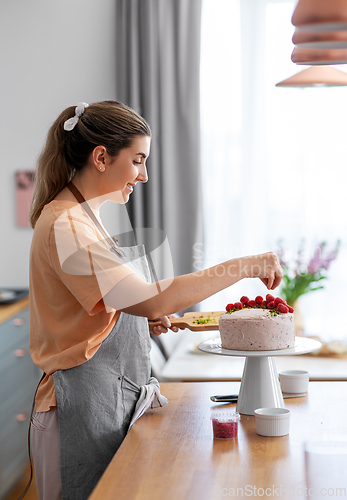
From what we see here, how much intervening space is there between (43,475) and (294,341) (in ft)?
2.51

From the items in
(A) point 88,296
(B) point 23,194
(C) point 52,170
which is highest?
(C) point 52,170

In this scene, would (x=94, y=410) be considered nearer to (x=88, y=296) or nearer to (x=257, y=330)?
(x=88, y=296)

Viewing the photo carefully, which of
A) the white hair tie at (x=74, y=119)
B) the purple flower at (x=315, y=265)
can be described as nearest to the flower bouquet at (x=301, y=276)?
the purple flower at (x=315, y=265)

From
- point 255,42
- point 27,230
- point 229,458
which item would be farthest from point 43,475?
point 255,42

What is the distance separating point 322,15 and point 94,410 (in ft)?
3.65

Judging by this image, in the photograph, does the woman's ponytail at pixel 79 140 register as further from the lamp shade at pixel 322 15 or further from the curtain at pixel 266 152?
the curtain at pixel 266 152

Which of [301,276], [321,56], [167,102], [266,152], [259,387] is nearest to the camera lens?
[259,387]

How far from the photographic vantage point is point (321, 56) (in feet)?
5.43

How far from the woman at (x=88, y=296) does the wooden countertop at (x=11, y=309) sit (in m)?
1.28

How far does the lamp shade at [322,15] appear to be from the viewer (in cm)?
130

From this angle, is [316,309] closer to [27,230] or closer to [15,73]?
[27,230]

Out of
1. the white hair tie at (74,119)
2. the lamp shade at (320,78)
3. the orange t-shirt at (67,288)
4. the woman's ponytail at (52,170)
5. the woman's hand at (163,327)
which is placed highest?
the lamp shade at (320,78)

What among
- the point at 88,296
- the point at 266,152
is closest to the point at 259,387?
the point at 88,296

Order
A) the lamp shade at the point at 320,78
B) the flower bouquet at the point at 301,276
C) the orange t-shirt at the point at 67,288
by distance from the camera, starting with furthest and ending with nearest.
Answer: the flower bouquet at the point at 301,276
the lamp shade at the point at 320,78
the orange t-shirt at the point at 67,288
